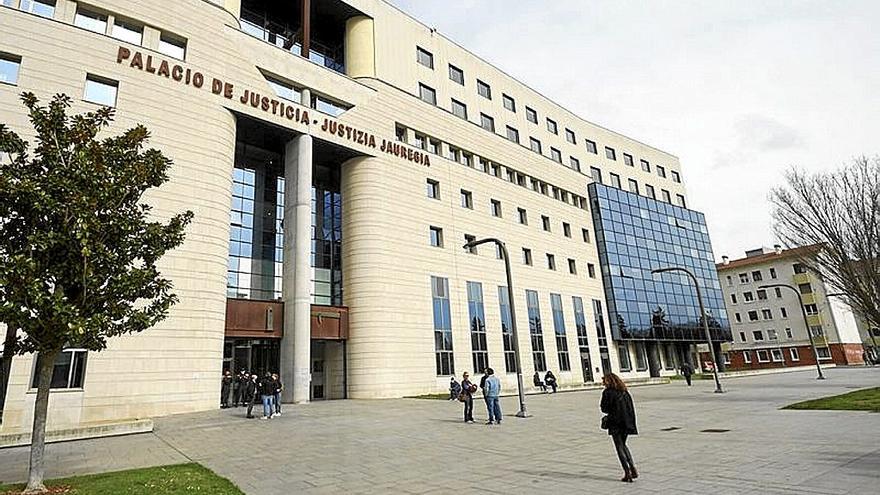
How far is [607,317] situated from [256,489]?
141 feet

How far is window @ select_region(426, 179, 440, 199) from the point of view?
1382 inches

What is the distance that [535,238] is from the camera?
42.2 metres

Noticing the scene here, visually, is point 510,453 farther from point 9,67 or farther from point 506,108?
point 506,108

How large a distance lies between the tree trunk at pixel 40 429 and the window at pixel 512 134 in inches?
1530

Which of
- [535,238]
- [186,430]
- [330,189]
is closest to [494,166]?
[535,238]

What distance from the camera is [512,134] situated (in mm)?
44375

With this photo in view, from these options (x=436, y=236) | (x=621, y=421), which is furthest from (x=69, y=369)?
(x=436, y=236)

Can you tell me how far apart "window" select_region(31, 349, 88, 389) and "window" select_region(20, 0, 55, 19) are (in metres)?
14.7

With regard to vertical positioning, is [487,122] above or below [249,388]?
above

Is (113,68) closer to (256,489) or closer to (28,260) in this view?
(28,260)

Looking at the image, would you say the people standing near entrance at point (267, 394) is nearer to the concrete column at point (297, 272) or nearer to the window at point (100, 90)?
the concrete column at point (297, 272)

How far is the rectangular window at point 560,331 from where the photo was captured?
132 feet

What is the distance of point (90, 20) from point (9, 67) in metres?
4.31

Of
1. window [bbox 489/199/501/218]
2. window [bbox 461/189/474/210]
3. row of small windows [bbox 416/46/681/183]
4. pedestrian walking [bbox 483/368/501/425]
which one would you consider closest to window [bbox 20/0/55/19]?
row of small windows [bbox 416/46/681/183]
